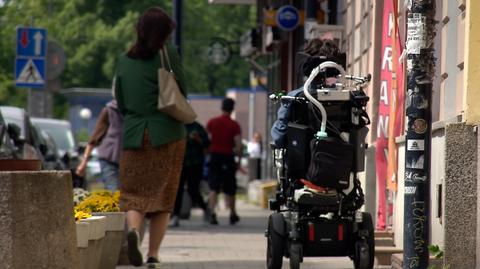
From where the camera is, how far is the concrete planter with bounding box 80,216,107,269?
33.1 ft

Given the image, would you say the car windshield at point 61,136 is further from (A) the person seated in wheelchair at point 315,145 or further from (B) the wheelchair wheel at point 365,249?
(B) the wheelchair wheel at point 365,249

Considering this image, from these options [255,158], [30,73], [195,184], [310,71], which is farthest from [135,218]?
[255,158]

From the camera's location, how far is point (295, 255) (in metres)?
10.4

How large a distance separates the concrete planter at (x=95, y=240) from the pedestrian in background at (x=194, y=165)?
9.99 m

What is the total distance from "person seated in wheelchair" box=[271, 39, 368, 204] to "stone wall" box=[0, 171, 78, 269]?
7.70ft

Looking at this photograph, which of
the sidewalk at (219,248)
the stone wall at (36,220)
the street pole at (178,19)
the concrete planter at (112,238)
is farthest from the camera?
the street pole at (178,19)

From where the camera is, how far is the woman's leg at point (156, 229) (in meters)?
12.3

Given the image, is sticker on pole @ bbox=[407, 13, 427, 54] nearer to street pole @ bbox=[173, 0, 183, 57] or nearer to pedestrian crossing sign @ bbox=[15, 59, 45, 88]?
pedestrian crossing sign @ bbox=[15, 59, 45, 88]

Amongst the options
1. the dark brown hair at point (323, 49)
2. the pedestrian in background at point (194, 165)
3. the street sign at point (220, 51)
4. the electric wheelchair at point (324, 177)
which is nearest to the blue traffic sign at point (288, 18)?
the pedestrian in background at point (194, 165)

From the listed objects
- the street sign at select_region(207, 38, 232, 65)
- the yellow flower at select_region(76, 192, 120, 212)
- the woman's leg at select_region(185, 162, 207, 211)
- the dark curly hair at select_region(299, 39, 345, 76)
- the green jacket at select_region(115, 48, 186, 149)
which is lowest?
the woman's leg at select_region(185, 162, 207, 211)

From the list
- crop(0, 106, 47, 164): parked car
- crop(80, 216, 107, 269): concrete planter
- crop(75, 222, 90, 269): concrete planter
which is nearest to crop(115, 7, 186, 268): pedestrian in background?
crop(80, 216, 107, 269): concrete planter

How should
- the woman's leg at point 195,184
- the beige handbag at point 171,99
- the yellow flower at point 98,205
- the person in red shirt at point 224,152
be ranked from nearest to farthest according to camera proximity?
the yellow flower at point 98,205
the beige handbag at point 171,99
the woman's leg at point 195,184
the person in red shirt at point 224,152

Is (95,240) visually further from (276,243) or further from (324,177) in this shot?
(324,177)

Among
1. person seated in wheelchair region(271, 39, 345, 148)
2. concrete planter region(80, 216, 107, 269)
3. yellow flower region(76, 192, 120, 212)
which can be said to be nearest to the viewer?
concrete planter region(80, 216, 107, 269)
